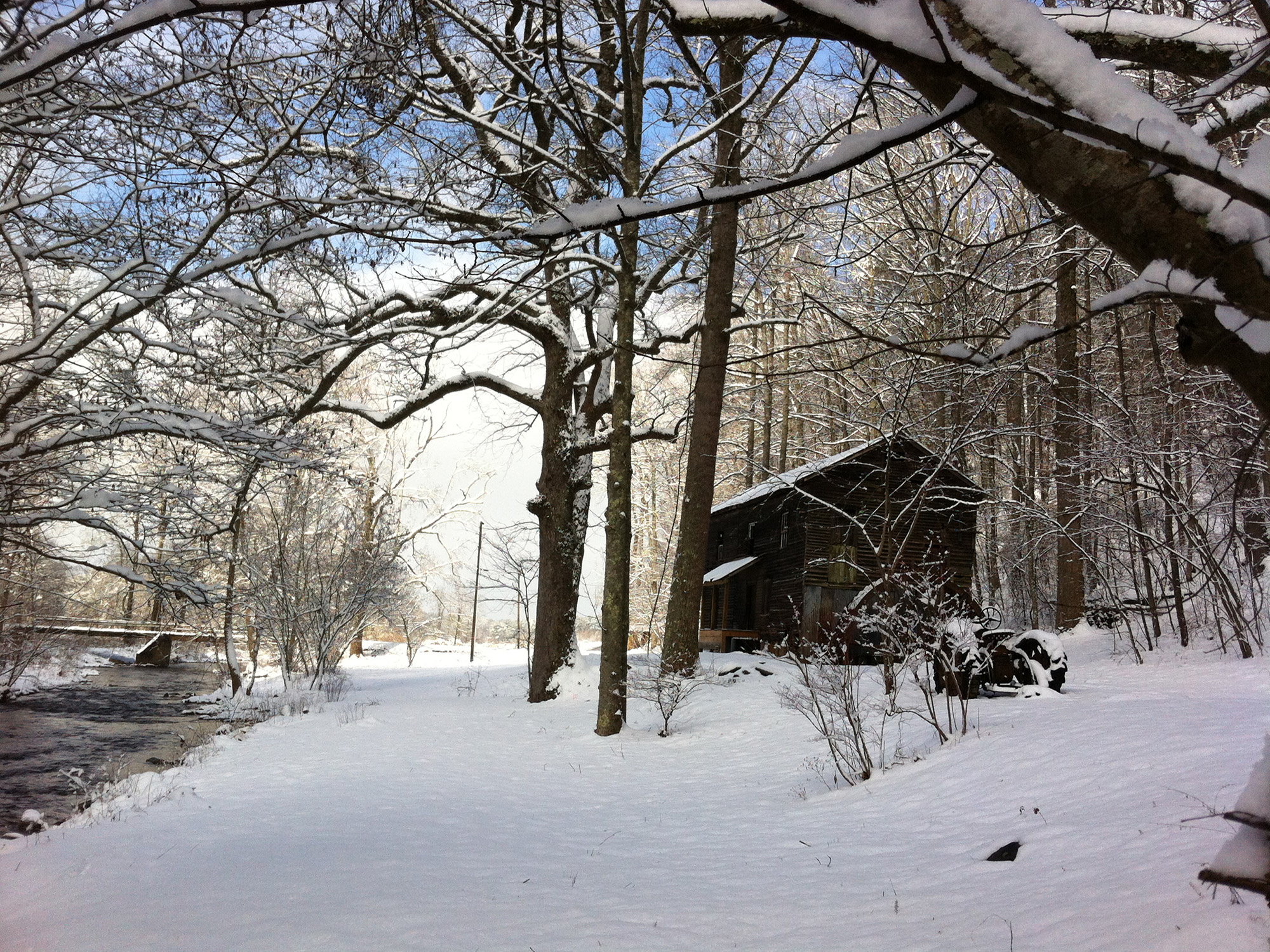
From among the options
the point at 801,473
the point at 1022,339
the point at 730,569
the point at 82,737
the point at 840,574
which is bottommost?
the point at 82,737

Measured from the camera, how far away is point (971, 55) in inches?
76.2

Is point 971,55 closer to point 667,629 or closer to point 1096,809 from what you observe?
point 1096,809

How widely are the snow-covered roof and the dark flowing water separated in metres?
12.1

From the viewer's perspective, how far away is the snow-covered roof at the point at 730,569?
67.0 feet

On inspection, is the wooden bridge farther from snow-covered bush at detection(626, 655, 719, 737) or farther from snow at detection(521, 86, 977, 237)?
snow at detection(521, 86, 977, 237)

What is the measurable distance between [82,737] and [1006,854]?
496 inches

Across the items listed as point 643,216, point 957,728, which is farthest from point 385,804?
point 643,216

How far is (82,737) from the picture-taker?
11.6 meters

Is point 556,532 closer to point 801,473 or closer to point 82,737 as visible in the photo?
point 801,473

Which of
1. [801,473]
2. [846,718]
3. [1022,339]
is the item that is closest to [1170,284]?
[1022,339]

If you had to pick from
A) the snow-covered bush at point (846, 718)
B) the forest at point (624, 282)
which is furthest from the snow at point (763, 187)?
the snow-covered bush at point (846, 718)

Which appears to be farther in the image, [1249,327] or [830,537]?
[830,537]

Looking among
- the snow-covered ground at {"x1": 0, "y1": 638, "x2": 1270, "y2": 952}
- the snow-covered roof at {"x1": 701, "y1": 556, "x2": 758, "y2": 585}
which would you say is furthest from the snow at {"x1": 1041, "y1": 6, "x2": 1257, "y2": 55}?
the snow-covered roof at {"x1": 701, "y1": 556, "x2": 758, "y2": 585}

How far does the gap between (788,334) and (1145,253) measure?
72.9ft
